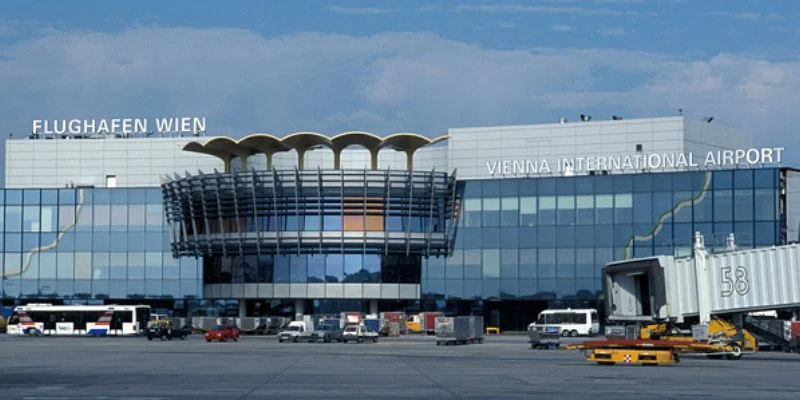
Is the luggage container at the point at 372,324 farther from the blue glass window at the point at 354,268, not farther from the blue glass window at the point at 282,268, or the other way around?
the blue glass window at the point at 282,268

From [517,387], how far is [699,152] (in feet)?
314

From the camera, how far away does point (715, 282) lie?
63.9 m

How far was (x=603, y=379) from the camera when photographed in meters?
47.3

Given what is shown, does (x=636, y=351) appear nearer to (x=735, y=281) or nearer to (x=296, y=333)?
(x=735, y=281)

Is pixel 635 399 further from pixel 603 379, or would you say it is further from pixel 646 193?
pixel 646 193

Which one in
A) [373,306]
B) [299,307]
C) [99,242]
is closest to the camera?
[373,306]

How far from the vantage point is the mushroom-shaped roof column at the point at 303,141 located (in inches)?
5219

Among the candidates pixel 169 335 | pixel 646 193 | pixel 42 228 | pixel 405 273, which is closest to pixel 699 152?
Result: pixel 646 193

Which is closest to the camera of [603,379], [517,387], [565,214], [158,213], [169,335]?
[517,387]

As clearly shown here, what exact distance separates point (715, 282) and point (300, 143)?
7563cm

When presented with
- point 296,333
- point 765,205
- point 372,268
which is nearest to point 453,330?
point 296,333

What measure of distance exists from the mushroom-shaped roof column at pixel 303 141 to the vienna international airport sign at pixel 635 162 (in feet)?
Answer: 57.8

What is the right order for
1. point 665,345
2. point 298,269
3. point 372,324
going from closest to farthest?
point 665,345 → point 372,324 → point 298,269

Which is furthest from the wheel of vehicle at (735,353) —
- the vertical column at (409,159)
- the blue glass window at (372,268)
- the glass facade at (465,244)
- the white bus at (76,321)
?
the white bus at (76,321)
